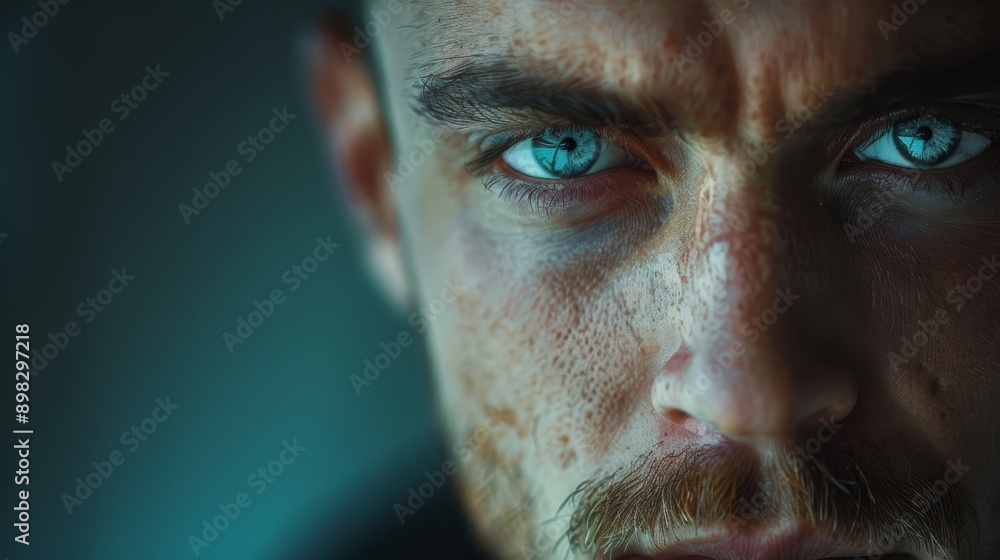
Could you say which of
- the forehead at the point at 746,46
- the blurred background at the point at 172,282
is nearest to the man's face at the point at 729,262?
the forehead at the point at 746,46

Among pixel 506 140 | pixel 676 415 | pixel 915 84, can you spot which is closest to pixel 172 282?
pixel 506 140

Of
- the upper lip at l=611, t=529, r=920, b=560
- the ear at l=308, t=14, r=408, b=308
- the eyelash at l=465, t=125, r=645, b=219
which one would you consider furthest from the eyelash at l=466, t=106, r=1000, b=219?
the upper lip at l=611, t=529, r=920, b=560

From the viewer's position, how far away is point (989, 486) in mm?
583

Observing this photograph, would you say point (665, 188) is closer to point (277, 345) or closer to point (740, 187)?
point (740, 187)

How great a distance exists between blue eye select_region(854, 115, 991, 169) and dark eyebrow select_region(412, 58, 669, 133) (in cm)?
18

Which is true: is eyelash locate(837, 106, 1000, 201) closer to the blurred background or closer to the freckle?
the freckle

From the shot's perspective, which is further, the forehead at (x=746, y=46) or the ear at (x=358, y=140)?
the ear at (x=358, y=140)

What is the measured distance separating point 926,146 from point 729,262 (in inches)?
7.9

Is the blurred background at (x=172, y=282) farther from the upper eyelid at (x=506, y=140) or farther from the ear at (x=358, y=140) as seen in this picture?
the upper eyelid at (x=506, y=140)

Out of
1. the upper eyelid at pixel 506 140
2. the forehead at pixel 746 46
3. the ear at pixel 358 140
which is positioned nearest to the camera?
the forehead at pixel 746 46

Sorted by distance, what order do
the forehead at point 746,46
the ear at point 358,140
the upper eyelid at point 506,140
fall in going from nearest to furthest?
1. the forehead at point 746,46
2. the upper eyelid at point 506,140
3. the ear at point 358,140

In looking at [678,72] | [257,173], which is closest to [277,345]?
[257,173]

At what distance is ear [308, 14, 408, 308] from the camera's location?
0.71 m

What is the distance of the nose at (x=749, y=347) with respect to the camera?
0.49 metres
